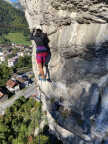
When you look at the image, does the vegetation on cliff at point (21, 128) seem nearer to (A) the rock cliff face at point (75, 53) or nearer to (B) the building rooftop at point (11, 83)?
(A) the rock cliff face at point (75, 53)

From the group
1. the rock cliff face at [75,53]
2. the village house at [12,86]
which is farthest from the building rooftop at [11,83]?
the rock cliff face at [75,53]

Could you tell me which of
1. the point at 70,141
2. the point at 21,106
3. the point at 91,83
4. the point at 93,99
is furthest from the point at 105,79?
the point at 21,106

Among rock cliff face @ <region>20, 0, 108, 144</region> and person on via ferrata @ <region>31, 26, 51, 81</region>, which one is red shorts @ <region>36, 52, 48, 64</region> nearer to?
person on via ferrata @ <region>31, 26, 51, 81</region>

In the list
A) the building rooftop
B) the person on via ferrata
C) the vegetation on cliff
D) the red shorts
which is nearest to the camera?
the person on via ferrata

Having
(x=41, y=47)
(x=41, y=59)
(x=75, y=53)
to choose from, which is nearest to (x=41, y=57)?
(x=41, y=59)

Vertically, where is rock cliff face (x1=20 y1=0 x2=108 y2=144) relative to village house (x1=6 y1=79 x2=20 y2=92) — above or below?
above

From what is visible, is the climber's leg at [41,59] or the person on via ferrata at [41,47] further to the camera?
the climber's leg at [41,59]

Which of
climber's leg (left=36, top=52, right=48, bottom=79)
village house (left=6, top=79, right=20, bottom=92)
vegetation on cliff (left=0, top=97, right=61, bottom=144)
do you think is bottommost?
village house (left=6, top=79, right=20, bottom=92)

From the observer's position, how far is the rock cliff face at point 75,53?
3045 mm

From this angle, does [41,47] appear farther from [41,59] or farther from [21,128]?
[21,128]

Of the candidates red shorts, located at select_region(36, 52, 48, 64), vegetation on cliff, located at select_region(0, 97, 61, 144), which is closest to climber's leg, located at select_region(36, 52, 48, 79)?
red shorts, located at select_region(36, 52, 48, 64)

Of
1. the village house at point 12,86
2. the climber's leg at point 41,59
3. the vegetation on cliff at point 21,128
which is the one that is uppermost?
the climber's leg at point 41,59

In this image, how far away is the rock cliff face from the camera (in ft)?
9.99

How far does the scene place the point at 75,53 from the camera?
3.60 meters
